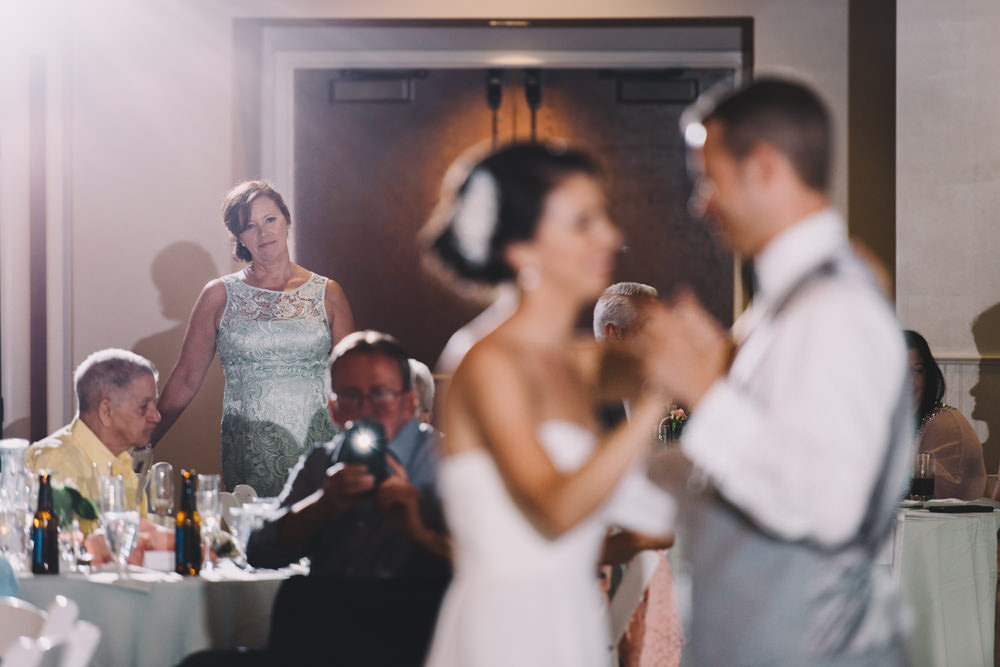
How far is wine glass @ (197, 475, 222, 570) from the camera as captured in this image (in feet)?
8.34

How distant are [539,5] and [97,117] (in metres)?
2.08

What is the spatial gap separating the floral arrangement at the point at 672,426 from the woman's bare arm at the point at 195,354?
1533mm

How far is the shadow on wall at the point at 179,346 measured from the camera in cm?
506

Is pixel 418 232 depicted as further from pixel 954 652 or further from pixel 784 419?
pixel 784 419

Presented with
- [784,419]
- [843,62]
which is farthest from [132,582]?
[843,62]

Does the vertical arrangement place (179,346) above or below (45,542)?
above

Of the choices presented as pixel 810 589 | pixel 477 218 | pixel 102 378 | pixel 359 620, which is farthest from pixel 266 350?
pixel 810 589

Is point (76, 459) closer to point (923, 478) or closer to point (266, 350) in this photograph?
point (266, 350)

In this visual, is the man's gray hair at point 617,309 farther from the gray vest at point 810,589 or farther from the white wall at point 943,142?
the white wall at point 943,142

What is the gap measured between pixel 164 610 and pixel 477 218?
1490 millimetres

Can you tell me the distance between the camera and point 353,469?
209cm

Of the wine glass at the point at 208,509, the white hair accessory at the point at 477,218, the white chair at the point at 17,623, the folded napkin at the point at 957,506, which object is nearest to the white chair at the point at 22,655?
the white chair at the point at 17,623

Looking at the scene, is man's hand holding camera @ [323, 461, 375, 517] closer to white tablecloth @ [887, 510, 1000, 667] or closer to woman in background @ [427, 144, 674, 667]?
woman in background @ [427, 144, 674, 667]

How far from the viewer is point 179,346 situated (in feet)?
16.6
